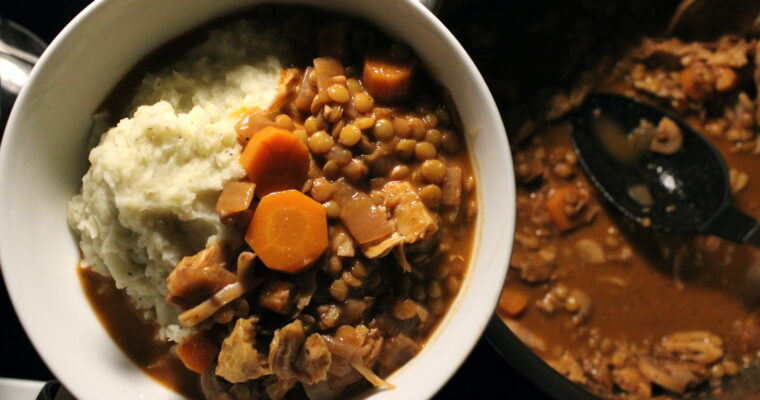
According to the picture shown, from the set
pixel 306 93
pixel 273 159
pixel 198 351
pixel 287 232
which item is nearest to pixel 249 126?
pixel 273 159

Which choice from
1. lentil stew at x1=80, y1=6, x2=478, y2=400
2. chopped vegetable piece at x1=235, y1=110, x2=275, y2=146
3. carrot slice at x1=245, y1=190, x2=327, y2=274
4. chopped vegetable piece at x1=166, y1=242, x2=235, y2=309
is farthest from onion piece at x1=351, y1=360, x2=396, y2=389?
chopped vegetable piece at x1=235, y1=110, x2=275, y2=146

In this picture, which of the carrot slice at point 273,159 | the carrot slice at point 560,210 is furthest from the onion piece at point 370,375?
the carrot slice at point 560,210

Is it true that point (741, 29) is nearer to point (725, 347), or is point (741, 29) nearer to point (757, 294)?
point (757, 294)

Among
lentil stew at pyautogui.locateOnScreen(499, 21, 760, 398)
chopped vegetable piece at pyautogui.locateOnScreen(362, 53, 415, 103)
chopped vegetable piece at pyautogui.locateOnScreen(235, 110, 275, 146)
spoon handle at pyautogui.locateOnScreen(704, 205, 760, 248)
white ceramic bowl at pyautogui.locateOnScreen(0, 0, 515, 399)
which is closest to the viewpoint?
white ceramic bowl at pyautogui.locateOnScreen(0, 0, 515, 399)

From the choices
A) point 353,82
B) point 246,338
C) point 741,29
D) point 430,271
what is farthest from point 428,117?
point 741,29

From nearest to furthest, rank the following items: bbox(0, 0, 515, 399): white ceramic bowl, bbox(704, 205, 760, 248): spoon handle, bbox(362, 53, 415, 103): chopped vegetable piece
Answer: bbox(0, 0, 515, 399): white ceramic bowl, bbox(362, 53, 415, 103): chopped vegetable piece, bbox(704, 205, 760, 248): spoon handle

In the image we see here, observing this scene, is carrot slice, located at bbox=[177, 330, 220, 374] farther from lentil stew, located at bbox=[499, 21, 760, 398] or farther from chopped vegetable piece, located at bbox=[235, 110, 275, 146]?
lentil stew, located at bbox=[499, 21, 760, 398]

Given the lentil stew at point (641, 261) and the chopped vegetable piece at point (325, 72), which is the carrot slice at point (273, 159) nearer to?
the chopped vegetable piece at point (325, 72)
